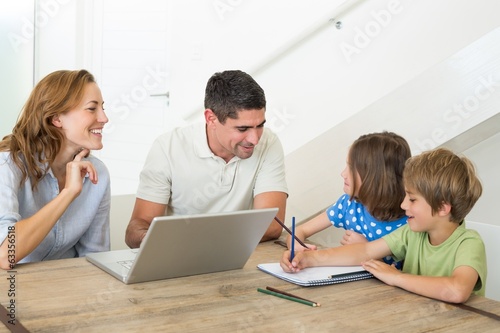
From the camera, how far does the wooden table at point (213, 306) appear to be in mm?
1342

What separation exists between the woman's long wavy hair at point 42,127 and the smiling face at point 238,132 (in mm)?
526

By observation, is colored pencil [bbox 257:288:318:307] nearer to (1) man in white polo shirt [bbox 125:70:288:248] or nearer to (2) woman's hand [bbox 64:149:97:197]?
(2) woman's hand [bbox 64:149:97:197]

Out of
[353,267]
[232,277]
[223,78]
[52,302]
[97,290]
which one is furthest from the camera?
[223,78]

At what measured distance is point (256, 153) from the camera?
249 centimetres

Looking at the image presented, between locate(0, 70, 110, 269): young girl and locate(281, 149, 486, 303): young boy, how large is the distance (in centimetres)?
71

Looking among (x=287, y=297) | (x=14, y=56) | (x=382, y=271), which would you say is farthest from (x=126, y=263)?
(x=14, y=56)

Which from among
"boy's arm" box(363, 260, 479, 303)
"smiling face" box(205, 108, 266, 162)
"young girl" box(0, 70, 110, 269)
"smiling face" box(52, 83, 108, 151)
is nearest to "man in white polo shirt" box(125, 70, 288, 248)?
"smiling face" box(205, 108, 266, 162)

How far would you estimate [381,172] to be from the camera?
6.72 feet

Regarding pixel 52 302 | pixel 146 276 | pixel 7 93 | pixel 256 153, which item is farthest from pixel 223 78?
pixel 7 93

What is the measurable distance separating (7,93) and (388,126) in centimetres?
253

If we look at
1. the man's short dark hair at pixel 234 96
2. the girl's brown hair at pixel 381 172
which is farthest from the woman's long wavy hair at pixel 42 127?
the girl's brown hair at pixel 381 172

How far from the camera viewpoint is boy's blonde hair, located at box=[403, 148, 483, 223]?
5.75 ft

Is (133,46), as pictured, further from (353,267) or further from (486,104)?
(353,267)

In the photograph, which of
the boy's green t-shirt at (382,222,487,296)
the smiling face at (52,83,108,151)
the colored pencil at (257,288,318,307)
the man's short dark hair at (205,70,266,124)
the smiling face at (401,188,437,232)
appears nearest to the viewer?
the colored pencil at (257,288,318,307)
